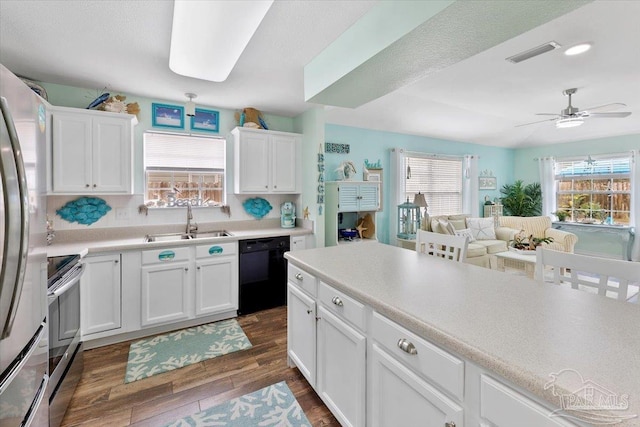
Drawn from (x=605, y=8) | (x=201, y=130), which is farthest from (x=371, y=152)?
(x=605, y=8)

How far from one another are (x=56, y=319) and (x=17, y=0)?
1835 mm

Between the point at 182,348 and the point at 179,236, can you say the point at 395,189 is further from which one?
the point at 182,348

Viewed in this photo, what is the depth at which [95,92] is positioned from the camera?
3.03m

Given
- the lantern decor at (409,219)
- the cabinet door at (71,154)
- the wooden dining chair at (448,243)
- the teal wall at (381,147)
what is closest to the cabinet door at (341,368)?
the wooden dining chair at (448,243)

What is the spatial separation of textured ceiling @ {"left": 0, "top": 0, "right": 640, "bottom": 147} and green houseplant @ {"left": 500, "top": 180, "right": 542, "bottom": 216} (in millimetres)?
2506

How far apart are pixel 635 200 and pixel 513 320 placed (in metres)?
6.75

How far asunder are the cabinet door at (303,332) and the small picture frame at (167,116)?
2.50 metres

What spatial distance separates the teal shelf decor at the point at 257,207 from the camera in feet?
12.8

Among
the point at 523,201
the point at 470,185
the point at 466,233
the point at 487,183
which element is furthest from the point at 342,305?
the point at 523,201

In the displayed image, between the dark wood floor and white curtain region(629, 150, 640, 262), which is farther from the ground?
white curtain region(629, 150, 640, 262)

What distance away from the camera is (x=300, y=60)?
7.93 feet

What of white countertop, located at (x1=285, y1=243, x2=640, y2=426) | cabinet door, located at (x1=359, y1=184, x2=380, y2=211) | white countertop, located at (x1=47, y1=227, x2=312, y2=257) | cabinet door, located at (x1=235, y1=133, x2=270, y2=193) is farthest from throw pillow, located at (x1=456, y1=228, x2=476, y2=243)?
white countertop, located at (x1=285, y1=243, x2=640, y2=426)

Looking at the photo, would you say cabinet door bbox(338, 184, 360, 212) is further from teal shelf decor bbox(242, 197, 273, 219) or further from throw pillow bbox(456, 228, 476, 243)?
throw pillow bbox(456, 228, 476, 243)

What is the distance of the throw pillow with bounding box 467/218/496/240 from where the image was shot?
214 inches
